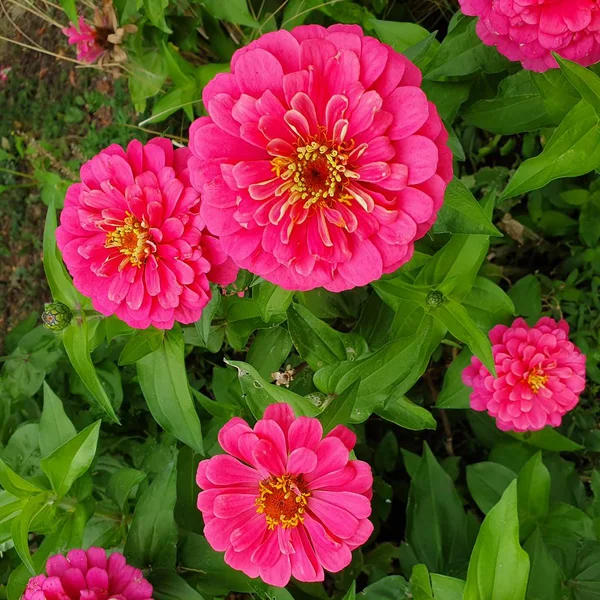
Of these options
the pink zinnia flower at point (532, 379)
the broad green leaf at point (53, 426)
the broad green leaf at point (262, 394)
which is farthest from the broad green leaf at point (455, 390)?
the broad green leaf at point (53, 426)

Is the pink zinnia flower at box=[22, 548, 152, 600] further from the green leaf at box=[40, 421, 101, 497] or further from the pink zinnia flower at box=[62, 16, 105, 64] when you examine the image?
the pink zinnia flower at box=[62, 16, 105, 64]

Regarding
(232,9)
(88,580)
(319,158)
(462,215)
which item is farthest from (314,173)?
(88,580)

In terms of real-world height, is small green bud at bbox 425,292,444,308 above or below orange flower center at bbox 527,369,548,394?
above


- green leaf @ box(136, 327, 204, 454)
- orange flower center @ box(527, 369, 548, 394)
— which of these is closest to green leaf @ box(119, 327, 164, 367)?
green leaf @ box(136, 327, 204, 454)

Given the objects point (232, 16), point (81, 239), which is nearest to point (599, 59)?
point (232, 16)

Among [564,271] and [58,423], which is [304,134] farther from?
[564,271]

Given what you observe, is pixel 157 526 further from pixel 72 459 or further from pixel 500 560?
pixel 500 560

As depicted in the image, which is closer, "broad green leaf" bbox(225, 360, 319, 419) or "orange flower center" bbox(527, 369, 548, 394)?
"broad green leaf" bbox(225, 360, 319, 419)
